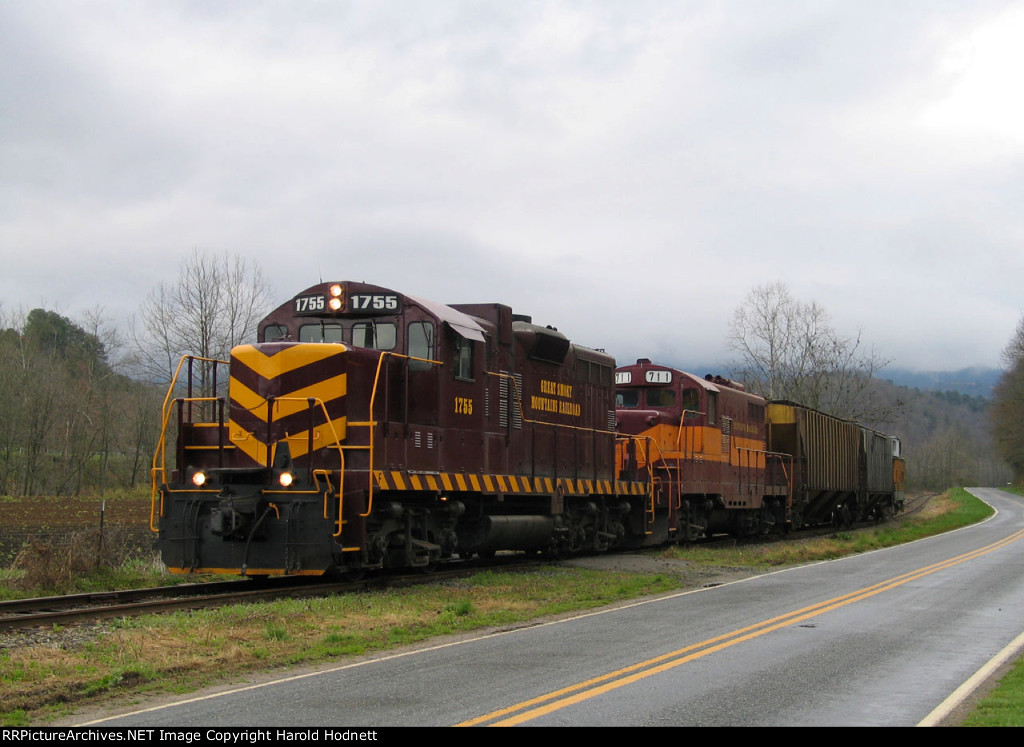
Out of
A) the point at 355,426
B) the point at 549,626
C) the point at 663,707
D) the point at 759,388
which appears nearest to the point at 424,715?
the point at 663,707

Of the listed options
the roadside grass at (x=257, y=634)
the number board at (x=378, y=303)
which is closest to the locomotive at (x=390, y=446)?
the number board at (x=378, y=303)

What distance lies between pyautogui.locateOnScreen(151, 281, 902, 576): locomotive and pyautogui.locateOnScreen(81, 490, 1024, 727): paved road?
367cm

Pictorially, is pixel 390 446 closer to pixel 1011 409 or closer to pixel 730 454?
pixel 730 454

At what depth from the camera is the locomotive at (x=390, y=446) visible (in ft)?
45.5

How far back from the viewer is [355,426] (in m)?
14.4

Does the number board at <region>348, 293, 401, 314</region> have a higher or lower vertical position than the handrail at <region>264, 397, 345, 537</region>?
higher

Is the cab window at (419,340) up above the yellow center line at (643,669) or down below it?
above

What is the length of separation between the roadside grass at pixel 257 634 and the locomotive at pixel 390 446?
994mm

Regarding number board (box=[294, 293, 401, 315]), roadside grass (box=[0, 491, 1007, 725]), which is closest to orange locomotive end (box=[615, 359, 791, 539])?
roadside grass (box=[0, 491, 1007, 725])

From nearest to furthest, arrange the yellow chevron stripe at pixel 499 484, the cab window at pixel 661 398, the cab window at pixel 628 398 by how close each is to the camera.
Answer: the yellow chevron stripe at pixel 499 484 < the cab window at pixel 661 398 < the cab window at pixel 628 398

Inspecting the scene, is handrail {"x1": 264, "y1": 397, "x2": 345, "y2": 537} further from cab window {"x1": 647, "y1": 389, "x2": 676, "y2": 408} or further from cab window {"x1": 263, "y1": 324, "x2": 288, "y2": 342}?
cab window {"x1": 647, "y1": 389, "x2": 676, "y2": 408}

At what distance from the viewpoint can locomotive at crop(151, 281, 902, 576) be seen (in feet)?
45.5

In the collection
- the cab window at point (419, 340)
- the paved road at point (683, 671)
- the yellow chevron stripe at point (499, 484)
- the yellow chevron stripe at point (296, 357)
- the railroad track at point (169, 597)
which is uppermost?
the cab window at point (419, 340)

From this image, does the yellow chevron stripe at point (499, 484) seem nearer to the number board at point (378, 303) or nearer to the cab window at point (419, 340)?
the cab window at point (419, 340)
